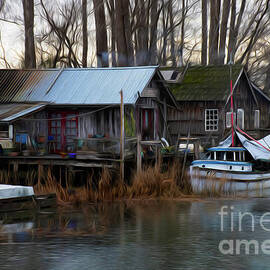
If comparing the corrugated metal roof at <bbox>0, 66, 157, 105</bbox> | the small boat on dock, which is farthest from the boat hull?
the small boat on dock

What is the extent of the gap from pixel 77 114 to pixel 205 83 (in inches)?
469

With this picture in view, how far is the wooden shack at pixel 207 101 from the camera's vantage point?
3856 centimetres

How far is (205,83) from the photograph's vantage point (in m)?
39.7

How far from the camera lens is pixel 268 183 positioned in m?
29.3

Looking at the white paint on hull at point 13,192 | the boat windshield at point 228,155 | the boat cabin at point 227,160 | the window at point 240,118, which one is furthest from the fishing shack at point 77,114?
the window at point 240,118

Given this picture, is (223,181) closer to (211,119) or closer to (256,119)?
(211,119)

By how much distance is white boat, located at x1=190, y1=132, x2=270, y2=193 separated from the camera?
91.2 feet

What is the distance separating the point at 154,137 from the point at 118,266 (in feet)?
55.1

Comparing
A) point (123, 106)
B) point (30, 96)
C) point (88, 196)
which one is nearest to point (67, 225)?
point (88, 196)

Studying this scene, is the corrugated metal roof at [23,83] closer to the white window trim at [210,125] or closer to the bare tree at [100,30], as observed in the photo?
the bare tree at [100,30]

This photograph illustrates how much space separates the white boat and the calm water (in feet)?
7.08

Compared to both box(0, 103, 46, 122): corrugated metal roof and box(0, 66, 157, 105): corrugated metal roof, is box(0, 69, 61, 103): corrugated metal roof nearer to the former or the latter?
box(0, 66, 157, 105): corrugated metal roof

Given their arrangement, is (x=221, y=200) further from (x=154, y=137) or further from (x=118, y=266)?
(x=118, y=266)

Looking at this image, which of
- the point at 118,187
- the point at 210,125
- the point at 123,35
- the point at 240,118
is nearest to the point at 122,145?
the point at 118,187
